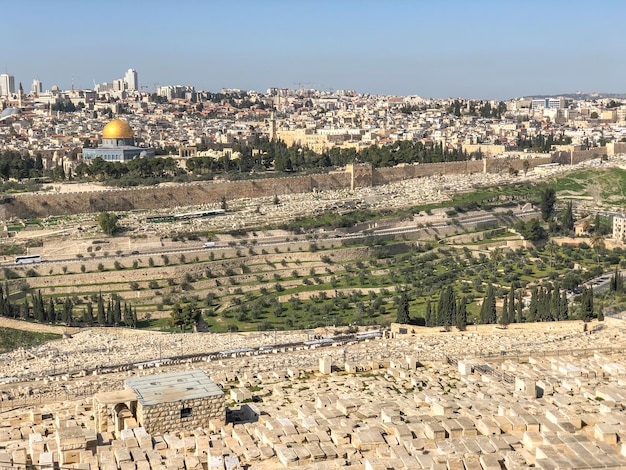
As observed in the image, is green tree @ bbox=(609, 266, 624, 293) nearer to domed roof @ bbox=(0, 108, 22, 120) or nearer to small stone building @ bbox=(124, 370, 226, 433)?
small stone building @ bbox=(124, 370, 226, 433)

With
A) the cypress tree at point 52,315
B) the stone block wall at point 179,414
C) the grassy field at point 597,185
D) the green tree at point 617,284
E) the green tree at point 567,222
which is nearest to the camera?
the stone block wall at point 179,414

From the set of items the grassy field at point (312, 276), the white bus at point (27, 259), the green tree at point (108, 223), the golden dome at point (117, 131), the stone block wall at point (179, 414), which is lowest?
the grassy field at point (312, 276)

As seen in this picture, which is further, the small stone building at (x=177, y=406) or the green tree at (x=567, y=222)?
the green tree at (x=567, y=222)

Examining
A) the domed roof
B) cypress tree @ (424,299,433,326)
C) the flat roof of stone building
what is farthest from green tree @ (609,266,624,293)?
the domed roof

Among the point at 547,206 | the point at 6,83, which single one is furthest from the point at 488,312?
the point at 6,83

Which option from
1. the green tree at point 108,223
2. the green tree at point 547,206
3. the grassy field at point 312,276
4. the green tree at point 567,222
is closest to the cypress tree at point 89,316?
the grassy field at point 312,276

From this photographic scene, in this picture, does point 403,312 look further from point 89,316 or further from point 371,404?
point 371,404

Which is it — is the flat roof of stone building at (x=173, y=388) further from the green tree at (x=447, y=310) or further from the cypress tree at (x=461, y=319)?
the green tree at (x=447, y=310)

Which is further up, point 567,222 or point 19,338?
point 567,222
